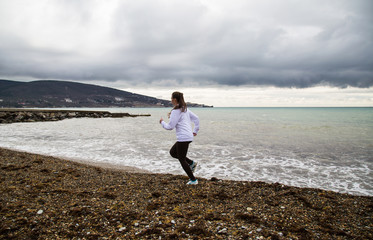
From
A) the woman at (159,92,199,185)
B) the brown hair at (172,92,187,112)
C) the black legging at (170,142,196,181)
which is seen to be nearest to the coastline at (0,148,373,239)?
the black legging at (170,142,196,181)

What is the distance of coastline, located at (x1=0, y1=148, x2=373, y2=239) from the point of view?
4.43 meters

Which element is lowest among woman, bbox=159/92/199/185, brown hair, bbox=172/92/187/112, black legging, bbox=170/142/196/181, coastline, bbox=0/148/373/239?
coastline, bbox=0/148/373/239

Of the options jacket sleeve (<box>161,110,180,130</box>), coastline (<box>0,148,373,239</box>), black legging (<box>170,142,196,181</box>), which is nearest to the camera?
coastline (<box>0,148,373,239</box>)

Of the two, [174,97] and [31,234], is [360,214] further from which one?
[31,234]

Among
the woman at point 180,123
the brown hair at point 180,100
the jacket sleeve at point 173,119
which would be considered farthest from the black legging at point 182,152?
the brown hair at point 180,100

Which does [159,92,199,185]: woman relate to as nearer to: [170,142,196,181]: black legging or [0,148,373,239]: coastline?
[170,142,196,181]: black legging

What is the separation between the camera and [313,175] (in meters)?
10.7

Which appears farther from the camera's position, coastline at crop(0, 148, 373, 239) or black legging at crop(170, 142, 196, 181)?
black legging at crop(170, 142, 196, 181)

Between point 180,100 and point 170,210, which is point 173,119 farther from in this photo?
point 170,210

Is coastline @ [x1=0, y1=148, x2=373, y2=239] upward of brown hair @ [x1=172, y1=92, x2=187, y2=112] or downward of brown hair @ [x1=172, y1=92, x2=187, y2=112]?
downward

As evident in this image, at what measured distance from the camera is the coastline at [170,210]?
4434 mm

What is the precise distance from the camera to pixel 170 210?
18.0ft

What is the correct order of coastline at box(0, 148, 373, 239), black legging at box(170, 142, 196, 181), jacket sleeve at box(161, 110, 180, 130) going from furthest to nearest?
1. black legging at box(170, 142, 196, 181)
2. jacket sleeve at box(161, 110, 180, 130)
3. coastline at box(0, 148, 373, 239)

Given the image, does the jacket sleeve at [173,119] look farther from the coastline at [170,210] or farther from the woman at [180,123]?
the coastline at [170,210]
